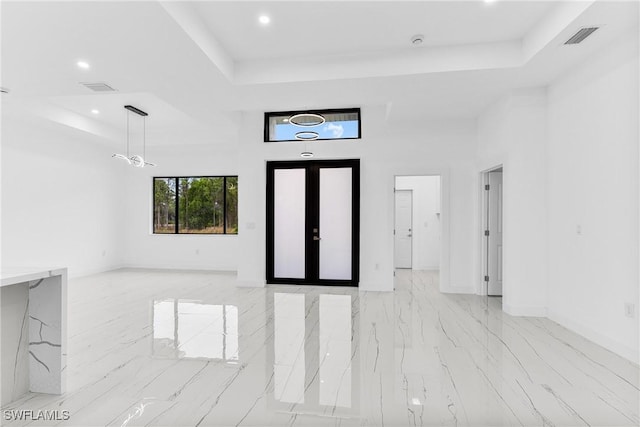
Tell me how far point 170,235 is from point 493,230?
283 inches

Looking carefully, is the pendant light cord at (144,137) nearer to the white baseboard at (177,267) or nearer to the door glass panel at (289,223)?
the white baseboard at (177,267)

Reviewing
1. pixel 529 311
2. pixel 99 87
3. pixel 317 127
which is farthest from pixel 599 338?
pixel 99 87

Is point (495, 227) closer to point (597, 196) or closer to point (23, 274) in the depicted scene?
point (597, 196)

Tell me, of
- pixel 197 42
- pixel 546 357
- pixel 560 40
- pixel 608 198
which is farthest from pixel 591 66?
pixel 197 42

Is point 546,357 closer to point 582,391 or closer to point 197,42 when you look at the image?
point 582,391

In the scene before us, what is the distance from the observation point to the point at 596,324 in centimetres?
344

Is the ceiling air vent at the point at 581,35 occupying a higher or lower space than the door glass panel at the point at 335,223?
higher

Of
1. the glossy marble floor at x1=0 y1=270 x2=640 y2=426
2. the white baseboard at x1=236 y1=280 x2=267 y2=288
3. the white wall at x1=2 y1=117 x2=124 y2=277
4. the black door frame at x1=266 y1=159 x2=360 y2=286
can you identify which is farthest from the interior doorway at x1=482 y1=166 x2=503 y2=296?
the white wall at x1=2 y1=117 x2=124 y2=277

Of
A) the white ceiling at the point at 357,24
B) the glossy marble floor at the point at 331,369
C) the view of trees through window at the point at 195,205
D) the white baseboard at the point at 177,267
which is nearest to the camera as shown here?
the glossy marble floor at the point at 331,369

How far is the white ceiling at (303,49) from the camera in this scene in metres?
3.02

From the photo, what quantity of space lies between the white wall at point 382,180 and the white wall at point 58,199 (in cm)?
381

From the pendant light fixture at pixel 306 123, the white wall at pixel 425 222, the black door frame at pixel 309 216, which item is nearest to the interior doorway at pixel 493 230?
the black door frame at pixel 309 216

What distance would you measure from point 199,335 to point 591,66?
5040mm

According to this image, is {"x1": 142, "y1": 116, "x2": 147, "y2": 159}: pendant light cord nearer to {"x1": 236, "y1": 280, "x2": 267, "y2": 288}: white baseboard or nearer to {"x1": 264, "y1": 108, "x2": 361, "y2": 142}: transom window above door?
{"x1": 264, "y1": 108, "x2": 361, "y2": 142}: transom window above door
